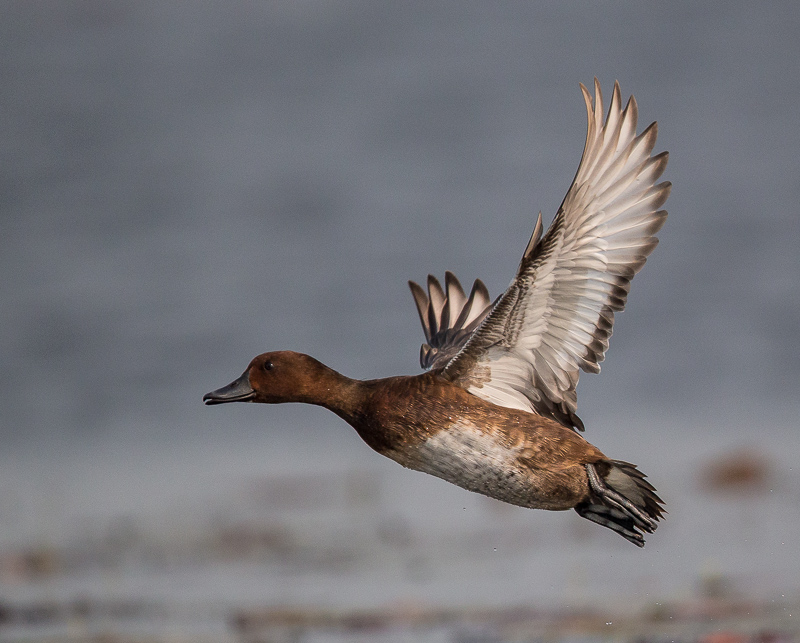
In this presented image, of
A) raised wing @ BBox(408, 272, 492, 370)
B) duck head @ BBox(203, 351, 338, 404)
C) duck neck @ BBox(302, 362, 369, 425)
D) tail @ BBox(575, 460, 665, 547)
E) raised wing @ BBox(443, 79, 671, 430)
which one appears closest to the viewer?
raised wing @ BBox(443, 79, 671, 430)

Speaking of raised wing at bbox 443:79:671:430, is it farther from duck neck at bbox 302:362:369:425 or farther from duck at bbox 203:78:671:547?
duck neck at bbox 302:362:369:425

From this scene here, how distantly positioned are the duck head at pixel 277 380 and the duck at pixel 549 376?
0.03 m

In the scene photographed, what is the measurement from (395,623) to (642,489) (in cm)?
244

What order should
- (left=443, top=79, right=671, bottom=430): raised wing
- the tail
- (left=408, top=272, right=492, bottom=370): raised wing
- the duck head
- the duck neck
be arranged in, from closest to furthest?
(left=443, top=79, right=671, bottom=430): raised wing, the tail, the duck neck, the duck head, (left=408, top=272, right=492, bottom=370): raised wing

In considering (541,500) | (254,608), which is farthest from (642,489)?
(254,608)

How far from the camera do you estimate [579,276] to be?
14.1 ft

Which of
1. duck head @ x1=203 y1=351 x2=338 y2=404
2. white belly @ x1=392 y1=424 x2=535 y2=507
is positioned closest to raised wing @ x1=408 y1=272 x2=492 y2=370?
duck head @ x1=203 y1=351 x2=338 y2=404

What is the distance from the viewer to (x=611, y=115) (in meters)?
4.26

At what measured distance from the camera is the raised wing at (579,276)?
419cm

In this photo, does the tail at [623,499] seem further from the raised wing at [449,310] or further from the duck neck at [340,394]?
the raised wing at [449,310]

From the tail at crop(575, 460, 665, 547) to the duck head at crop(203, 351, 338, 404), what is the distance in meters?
1.21

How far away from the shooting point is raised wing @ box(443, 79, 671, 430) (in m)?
4.19

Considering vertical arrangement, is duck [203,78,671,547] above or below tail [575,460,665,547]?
above

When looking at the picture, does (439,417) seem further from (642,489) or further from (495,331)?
(642,489)
